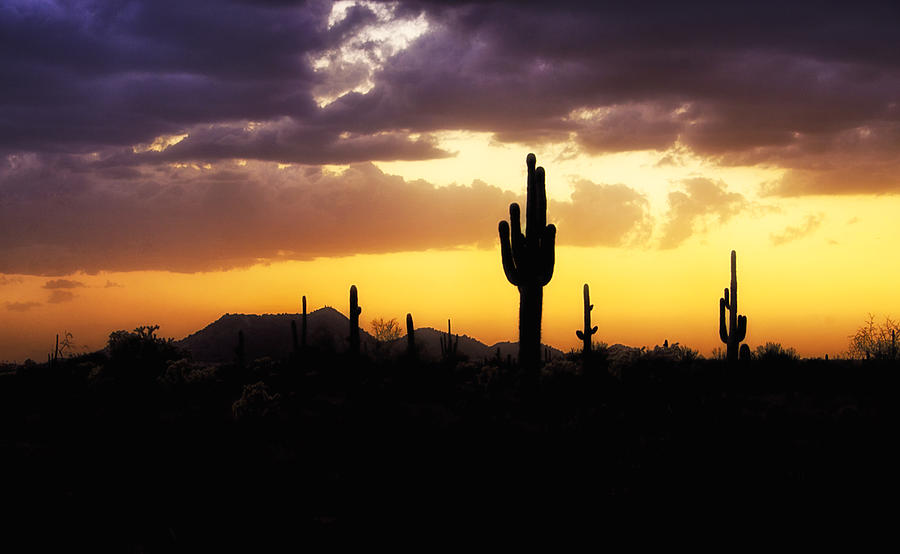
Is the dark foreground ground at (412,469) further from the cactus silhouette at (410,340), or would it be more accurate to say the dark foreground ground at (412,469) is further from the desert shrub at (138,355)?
the cactus silhouette at (410,340)

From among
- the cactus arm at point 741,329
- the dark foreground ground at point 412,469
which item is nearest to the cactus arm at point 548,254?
the dark foreground ground at point 412,469

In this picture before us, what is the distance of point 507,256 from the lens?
841 inches

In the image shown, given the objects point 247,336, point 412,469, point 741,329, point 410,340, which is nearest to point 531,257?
point 412,469

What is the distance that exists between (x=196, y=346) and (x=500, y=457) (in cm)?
10255

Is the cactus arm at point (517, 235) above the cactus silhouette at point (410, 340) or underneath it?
above

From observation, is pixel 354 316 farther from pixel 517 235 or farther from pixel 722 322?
pixel 722 322

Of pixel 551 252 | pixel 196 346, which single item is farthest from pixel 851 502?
pixel 196 346

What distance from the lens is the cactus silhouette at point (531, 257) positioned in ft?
68.4

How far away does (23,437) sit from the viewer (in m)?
16.5

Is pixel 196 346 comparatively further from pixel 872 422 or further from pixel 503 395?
pixel 872 422

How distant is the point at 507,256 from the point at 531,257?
83 cm

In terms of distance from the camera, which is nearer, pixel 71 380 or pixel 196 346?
pixel 71 380

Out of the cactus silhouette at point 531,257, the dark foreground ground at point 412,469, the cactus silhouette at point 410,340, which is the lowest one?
the dark foreground ground at point 412,469

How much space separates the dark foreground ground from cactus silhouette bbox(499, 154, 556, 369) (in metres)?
2.28
